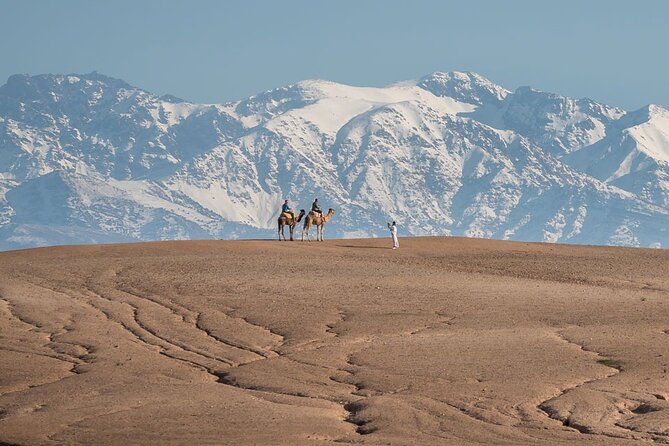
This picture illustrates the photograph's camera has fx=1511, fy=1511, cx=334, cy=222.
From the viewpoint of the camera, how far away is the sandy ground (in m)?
23.0

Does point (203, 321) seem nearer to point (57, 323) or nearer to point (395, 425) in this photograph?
point (57, 323)

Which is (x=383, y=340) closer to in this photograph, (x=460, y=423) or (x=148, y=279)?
(x=460, y=423)

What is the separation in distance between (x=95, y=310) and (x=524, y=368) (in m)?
13.0

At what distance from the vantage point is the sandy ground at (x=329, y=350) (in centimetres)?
2300

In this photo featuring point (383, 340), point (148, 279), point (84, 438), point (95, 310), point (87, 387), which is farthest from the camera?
point (148, 279)

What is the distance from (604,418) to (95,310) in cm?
1675

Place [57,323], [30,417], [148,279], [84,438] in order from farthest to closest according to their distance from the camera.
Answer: [148,279], [57,323], [30,417], [84,438]

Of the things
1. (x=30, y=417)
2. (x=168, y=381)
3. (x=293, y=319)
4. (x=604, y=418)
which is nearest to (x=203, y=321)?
(x=293, y=319)

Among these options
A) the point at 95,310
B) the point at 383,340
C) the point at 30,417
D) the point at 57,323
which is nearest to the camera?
the point at 30,417

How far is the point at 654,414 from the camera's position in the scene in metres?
23.4

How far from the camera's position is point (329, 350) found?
30188mm

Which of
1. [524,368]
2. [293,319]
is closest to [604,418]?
[524,368]

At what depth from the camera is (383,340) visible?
104 feet

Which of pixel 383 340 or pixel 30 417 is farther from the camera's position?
pixel 383 340
